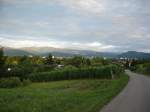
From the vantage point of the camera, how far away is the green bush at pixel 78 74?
57.9 meters

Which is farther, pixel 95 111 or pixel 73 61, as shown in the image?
pixel 73 61

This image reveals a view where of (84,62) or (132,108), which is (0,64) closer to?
(84,62)

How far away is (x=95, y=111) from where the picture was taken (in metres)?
14.0

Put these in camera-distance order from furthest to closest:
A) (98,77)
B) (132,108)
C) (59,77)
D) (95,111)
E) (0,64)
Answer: (0,64)
(59,77)
(98,77)
(132,108)
(95,111)

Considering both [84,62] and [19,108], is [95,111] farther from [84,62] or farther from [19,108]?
[84,62]

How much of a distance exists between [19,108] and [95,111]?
13.9 feet

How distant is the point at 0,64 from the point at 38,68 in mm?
10555

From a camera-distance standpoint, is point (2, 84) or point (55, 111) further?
point (2, 84)

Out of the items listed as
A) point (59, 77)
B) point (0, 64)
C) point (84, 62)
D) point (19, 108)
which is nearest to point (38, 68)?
point (0, 64)

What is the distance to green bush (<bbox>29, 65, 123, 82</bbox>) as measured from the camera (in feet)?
190

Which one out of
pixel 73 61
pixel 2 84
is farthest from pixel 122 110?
pixel 73 61

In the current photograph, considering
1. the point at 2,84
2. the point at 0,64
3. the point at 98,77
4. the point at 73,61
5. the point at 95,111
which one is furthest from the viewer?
the point at 73,61

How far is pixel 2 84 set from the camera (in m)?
47.4

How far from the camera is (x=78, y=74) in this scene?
61.9m
